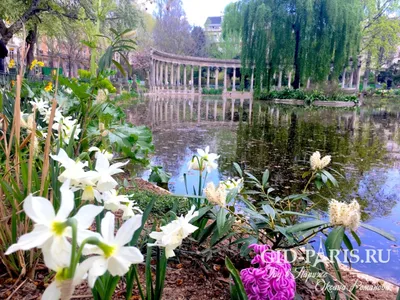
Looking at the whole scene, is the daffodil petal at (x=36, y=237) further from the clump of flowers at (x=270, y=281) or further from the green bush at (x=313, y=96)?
the green bush at (x=313, y=96)

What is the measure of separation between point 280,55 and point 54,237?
66.8ft

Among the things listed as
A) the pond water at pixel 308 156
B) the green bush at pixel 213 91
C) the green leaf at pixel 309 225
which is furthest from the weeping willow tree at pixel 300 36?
the green leaf at pixel 309 225

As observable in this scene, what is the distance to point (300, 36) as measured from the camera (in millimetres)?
18750

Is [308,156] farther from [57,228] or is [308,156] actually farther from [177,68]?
[177,68]

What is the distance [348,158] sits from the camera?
17.1ft

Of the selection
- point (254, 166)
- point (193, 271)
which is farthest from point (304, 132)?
point (193, 271)

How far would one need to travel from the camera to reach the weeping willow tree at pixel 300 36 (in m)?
18.1

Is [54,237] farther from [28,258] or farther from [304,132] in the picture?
[304,132]

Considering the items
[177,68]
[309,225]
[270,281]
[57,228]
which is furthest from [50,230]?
[177,68]

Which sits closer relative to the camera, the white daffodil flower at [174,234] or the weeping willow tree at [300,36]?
the white daffodil flower at [174,234]

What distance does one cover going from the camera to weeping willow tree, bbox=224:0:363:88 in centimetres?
1814

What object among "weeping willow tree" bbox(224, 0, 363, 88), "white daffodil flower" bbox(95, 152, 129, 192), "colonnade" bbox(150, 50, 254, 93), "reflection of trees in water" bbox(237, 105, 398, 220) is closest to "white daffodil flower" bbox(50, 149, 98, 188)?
"white daffodil flower" bbox(95, 152, 129, 192)

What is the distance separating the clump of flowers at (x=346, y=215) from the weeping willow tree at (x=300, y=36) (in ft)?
61.9

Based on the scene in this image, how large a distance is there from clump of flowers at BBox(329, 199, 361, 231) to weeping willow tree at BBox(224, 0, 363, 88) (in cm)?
1887
